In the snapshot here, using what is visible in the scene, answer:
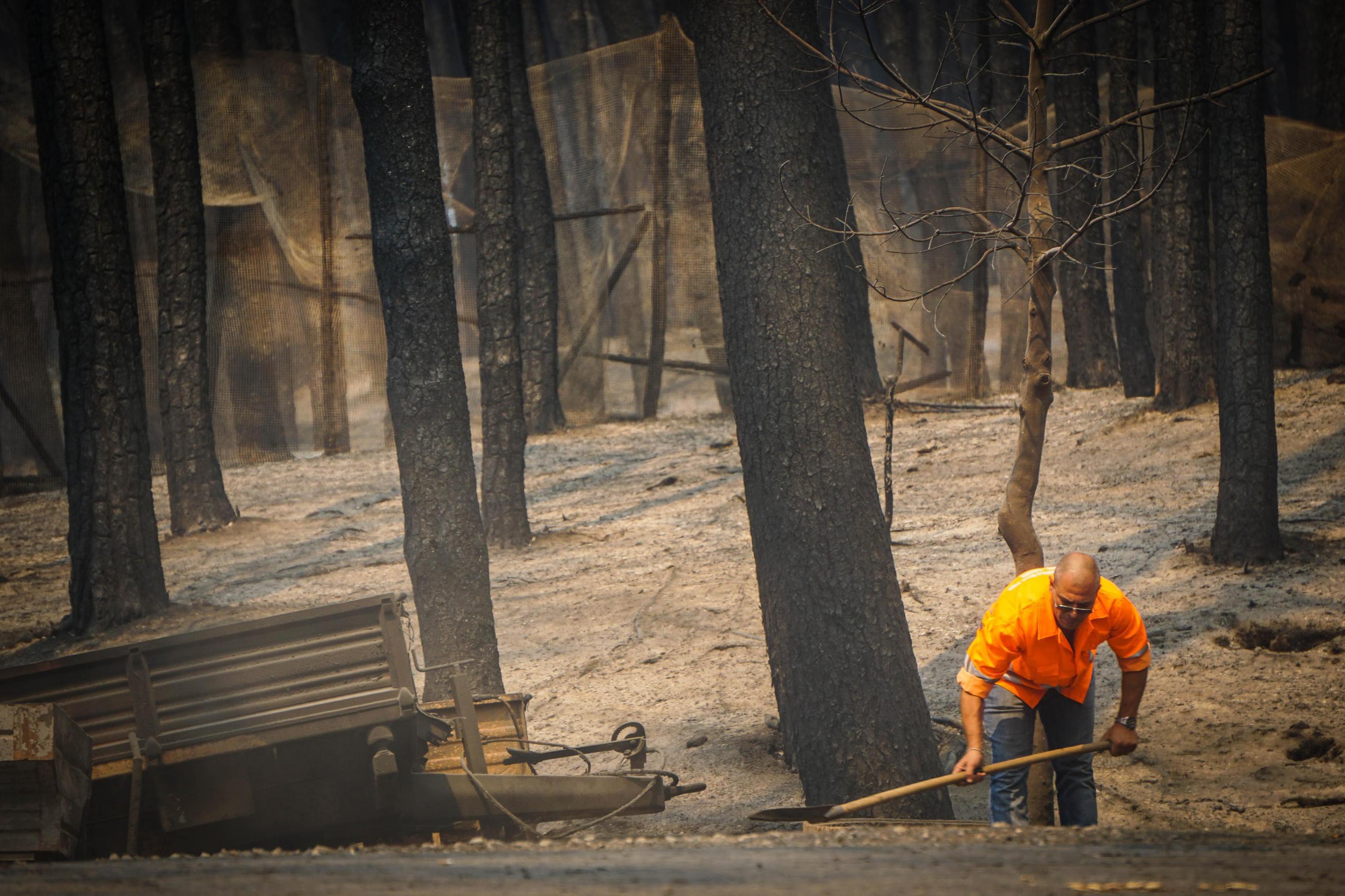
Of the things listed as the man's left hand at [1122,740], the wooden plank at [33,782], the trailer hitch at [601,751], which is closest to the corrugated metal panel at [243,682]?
the wooden plank at [33,782]

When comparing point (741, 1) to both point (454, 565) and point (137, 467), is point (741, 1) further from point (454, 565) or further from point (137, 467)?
point (137, 467)

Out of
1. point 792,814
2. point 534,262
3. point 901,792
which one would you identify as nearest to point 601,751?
point 792,814

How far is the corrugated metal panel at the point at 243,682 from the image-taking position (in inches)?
192

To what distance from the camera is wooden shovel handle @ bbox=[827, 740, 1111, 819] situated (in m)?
4.76

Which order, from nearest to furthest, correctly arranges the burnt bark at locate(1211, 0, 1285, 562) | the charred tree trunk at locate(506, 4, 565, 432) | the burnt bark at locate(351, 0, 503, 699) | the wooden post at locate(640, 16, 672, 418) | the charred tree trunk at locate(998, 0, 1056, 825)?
the charred tree trunk at locate(998, 0, 1056, 825) → the burnt bark at locate(351, 0, 503, 699) → the burnt bark at locate(1211, 0, 1285, 562) → the wooden post at locate(640, 16, 672, 418) → the charred tree trunk at locate(506, 4, 565, 432)

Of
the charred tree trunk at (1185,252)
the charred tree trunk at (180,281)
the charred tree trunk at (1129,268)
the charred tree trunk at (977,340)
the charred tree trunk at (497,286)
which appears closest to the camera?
the charred tree trunk at (497,286)

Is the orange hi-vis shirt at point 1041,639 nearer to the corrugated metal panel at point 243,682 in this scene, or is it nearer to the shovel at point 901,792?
the shovel at point 901,792

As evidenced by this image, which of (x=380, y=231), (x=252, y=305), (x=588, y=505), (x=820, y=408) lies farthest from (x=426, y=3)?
(x=820, y=408)

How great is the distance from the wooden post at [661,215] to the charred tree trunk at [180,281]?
5.60 m

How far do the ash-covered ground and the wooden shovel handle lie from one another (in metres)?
0.95

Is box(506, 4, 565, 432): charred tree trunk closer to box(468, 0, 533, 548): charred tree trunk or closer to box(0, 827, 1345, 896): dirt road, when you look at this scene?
box(468, 0, 533, 548): charred tree trunk

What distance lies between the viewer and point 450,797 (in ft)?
17.2

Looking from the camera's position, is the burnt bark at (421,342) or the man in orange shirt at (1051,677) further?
the burnt bark at (421,342)

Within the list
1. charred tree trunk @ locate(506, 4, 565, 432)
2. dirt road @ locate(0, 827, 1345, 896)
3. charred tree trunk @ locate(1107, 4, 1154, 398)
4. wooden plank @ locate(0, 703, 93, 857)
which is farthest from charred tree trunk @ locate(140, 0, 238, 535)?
charred tree trunk @ locate(1107, 4, 1154, 398)
